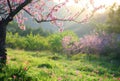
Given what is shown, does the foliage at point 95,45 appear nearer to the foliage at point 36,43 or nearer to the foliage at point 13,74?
the foliage at point 36,43

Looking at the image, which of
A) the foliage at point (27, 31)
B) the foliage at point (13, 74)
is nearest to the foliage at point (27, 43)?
the foliage at point (27, 31)

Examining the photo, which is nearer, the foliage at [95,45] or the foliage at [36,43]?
the foliage at [95,45]

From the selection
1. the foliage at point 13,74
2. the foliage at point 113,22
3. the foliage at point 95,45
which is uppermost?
the foliage at point 113,22

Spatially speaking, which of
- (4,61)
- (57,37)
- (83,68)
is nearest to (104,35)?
(57,37)

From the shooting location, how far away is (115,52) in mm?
28406

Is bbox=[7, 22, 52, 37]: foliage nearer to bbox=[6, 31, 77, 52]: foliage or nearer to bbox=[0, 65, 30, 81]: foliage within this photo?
bbox=[6, 31, 77, 52]: foliage

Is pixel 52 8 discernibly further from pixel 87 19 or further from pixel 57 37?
pixel 57 37

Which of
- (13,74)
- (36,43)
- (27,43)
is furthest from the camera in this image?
(36,43)

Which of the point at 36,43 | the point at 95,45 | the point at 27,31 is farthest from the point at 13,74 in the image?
the point at 27,31

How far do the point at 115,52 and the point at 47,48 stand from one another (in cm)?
940

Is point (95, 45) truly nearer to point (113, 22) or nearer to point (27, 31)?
point (113, 22)

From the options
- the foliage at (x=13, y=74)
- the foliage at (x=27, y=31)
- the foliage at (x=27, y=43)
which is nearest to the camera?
the foliage at (x=13, y=74)

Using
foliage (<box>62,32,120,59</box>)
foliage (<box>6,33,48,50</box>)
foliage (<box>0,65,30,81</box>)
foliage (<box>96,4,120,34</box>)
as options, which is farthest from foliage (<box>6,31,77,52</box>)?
foliage (<box>0,65,30,81</box>)

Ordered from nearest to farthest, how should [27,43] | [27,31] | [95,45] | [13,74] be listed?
1. [13,74]
2. [95,45]
3. [27,43]
4. [27,31]
